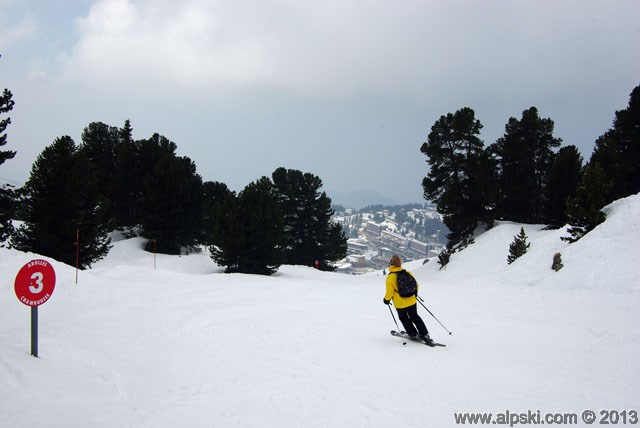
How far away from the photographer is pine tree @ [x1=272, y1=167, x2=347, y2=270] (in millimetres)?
44094

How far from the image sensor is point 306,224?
145 feet

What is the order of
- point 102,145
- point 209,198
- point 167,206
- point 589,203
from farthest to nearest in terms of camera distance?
point 209,198 < point 102,145 < point 167,206 < point 589,203

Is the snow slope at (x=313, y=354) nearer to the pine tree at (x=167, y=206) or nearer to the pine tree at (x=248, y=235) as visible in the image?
the pine tree at (x=248, y=235)

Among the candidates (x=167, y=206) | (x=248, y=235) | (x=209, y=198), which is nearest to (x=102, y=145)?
(x=209, y=198)

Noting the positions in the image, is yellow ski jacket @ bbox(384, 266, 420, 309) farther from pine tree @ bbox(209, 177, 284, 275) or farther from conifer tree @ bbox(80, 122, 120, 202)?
conifer tree @ bbox(80, 122, 120, 202)

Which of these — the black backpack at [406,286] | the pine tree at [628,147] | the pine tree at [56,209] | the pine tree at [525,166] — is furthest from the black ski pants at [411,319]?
the pine tree at [525,166]

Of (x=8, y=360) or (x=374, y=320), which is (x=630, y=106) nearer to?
(x=374, y=320)

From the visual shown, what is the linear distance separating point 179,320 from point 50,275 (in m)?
4.60

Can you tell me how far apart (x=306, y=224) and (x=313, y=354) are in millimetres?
36352

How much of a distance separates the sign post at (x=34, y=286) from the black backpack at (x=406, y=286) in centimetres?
661

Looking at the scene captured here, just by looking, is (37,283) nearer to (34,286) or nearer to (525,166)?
(34,286)

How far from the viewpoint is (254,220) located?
27.4 meters

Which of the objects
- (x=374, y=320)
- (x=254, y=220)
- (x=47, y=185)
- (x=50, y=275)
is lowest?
(x=374, y=320)

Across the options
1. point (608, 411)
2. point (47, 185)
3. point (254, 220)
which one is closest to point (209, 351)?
point (608, 411)
